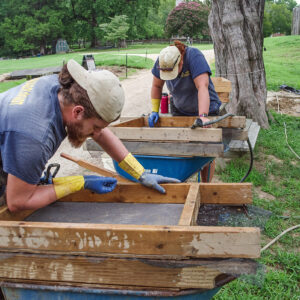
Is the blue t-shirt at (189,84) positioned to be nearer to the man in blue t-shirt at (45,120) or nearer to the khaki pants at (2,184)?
the man in blue t-shirt at (45,120)

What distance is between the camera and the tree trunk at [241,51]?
6059 mm

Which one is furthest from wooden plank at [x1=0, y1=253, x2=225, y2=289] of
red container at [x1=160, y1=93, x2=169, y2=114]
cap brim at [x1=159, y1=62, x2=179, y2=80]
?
red container at [x1=160, y1=93, x2=169, y2=114]

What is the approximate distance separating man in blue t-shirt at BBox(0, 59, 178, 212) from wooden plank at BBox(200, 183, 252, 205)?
28.0 inches

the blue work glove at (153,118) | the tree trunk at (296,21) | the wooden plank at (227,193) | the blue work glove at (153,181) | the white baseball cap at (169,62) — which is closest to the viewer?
the wooden plank at (227,193)

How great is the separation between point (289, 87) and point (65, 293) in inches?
425

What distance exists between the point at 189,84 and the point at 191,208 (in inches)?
90.9

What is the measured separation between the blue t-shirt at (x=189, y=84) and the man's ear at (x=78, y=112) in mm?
2069

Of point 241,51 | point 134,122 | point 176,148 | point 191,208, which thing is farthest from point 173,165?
point 241,51

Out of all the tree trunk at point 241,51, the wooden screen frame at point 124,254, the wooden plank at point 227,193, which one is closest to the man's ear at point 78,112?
the wooden screen frame at point 124,254

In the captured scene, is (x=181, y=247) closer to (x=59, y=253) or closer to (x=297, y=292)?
(x=59, y=253)

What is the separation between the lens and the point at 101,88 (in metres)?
1.66

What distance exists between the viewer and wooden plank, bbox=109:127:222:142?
306cm

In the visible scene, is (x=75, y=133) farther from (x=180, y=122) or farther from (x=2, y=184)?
(x=180, y=122)

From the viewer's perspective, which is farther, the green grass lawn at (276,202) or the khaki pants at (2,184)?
the green grass lawn at (276,202)
